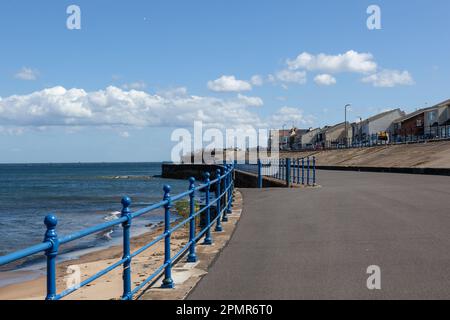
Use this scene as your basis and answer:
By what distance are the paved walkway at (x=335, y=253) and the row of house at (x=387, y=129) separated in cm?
5273

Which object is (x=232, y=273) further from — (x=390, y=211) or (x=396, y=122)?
(x=396, y=122)

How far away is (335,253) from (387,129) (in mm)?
103302

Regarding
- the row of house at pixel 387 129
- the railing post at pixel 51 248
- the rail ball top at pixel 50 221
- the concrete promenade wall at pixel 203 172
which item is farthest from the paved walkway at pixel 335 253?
the row of house at pixel 387 129

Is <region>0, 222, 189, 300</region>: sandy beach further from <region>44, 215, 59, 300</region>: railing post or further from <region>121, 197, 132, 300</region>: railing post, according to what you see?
<region>44, 215, 59, 300</region>: railing post

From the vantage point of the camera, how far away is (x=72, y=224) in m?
26.8

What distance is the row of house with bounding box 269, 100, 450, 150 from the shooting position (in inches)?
3216

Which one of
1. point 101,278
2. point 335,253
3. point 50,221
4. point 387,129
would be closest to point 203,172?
point 101,278

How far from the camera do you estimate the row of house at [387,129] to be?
81.7 m

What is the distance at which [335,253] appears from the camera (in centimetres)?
848

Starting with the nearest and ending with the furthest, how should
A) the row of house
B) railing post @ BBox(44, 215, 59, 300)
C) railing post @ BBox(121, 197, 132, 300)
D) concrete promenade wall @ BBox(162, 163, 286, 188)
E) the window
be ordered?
railing post @ BBox(44, 215, 59, 300) < railing post @ BBox(121, 197, 132, 300) < concrete promenade wall @ BBox(162, 163, 286, 188) < the row of house < the window

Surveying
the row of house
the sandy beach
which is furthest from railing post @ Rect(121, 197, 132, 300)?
the row of house

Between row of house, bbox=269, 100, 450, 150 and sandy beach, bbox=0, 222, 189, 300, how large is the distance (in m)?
53.6

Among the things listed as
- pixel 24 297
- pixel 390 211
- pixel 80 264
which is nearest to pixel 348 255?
pixel 390 211

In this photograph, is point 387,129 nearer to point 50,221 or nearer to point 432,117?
point 432,117
